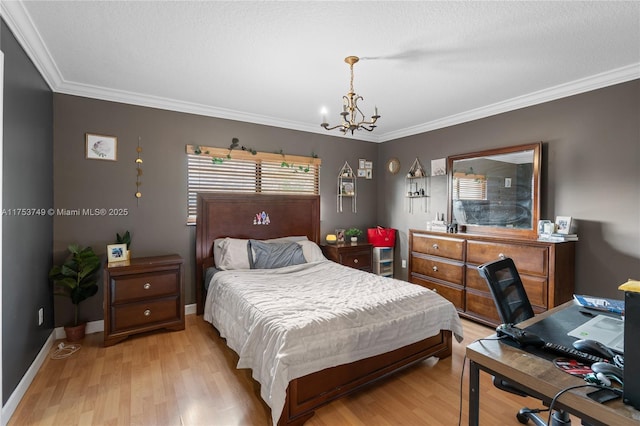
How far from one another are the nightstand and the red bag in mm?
286

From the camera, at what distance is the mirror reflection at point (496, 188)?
334 cm

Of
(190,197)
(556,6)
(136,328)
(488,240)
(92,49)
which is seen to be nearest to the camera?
(556,6)

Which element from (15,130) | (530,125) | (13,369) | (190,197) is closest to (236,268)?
(190,197)

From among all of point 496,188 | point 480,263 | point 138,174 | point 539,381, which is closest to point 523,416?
point 539,381

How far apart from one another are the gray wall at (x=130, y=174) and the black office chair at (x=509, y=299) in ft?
10.6

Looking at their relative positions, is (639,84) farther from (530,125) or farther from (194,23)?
(194,23)

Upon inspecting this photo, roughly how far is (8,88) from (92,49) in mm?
698

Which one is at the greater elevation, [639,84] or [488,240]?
[639,84]

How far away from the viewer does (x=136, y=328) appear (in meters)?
3.00

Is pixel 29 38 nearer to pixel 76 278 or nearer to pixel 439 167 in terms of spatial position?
pixel 76 278

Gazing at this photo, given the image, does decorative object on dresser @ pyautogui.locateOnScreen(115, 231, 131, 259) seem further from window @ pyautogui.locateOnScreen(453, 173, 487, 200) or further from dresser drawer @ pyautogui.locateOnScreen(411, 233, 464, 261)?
window @ pyautogui.locateOnScreen(453, 173, 487, 200)

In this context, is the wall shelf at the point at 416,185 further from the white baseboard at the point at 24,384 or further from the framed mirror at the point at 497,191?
the white baseboard at the point at 24,384

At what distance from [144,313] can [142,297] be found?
162mm

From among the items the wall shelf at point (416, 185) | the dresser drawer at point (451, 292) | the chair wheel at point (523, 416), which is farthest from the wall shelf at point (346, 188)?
the chair wheel at point (523, 416)
